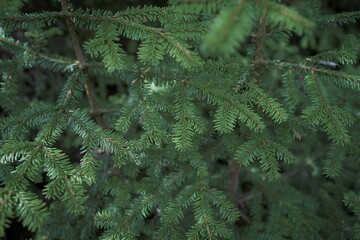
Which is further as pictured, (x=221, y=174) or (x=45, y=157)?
(x=221, y=174)

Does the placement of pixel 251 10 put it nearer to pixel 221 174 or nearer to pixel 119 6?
pixel 221 174

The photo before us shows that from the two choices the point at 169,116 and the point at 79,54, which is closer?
the point at 79,54

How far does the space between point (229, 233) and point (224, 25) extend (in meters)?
1.23

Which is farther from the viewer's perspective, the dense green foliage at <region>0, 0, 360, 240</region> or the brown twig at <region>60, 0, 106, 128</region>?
the brown twig at <region>60, 0, 106, 128</region>

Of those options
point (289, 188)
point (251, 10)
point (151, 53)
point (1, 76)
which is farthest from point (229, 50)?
point (289, 188)

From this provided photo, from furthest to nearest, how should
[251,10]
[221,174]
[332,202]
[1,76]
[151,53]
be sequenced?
[221,174]
[332,202]
[1,76]
[151,53]
[251,10]

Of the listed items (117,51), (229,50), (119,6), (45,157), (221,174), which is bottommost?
(221,174)

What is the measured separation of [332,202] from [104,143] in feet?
7.30

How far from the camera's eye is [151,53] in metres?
1.85

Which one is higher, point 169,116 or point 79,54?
point 79,54

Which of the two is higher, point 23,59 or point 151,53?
point 151,53

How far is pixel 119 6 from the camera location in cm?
462

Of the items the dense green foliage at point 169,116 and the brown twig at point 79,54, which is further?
the brown twig at point 79,54

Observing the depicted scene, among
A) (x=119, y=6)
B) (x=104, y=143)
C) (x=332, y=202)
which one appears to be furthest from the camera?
(x=119, y=6)
